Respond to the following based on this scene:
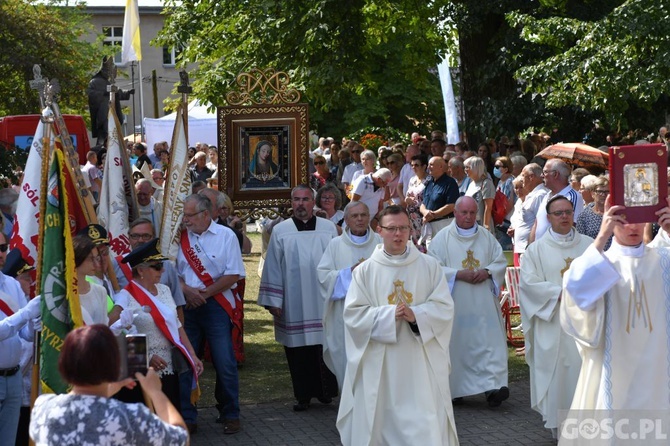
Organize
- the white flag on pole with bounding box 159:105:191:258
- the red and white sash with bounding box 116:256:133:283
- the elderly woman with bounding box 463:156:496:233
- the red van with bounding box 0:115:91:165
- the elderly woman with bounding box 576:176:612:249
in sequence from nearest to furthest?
the red and white sash with bounding box 116:256:133:283 → the white flag on pole with bounding box 159:105:191:258 → the elderly woman with bounding box 576:176:612:249 → the elderly woman with bounding box 463:156:496:233 → the red van with bounding box 0:115:91:165

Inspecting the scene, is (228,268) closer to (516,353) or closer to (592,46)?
(516,353)

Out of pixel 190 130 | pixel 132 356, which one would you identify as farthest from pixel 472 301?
pixel 190 130

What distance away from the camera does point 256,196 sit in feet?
41.7

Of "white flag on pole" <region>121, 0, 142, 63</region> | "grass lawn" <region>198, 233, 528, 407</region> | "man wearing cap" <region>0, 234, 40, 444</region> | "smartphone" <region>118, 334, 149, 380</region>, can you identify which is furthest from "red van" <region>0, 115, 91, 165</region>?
"smartphone" <region>118, 334, 149, 380</region>

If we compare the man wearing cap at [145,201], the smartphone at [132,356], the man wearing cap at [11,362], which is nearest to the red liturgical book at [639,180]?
the smartphone at [132,356]

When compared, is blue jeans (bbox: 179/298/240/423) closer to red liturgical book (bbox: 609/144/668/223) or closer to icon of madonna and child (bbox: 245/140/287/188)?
icon of madonna and child (bbox: 245/140/287/188)

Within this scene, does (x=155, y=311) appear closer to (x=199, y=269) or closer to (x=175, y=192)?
(x=199, y=269)

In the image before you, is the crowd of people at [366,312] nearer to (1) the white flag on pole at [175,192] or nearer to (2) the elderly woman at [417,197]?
(1) the white flag on pole at [175,192]

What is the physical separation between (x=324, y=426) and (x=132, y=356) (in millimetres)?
5062

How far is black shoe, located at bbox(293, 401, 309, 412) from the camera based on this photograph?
33.2 feet

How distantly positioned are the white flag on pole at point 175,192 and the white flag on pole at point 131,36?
44.6ft

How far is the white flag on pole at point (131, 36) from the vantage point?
79.1ft

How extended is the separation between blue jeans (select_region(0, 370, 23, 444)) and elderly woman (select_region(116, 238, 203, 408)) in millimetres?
814

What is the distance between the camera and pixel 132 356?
15.4 ft
